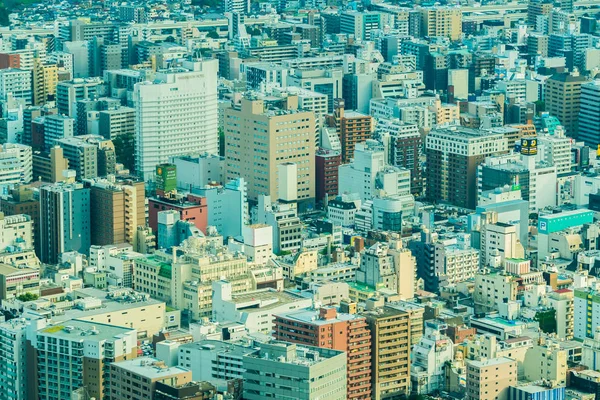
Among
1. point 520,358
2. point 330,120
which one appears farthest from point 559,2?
point 520,358

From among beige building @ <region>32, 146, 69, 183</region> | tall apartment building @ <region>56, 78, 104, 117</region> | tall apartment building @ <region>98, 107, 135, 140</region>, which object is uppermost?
tall apartment building @ <region>56, 78, 104, 117</region>

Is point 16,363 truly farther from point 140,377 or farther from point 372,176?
point 372,176

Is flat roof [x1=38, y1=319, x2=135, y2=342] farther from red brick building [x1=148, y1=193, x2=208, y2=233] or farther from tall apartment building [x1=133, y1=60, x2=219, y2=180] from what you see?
tall apartment building [x1=133, y1=60, x2=219, y2=180]

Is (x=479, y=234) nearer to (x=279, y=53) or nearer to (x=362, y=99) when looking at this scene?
(x=362, y=99)

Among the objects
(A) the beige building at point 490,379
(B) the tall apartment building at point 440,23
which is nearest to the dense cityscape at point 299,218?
(A) the beige building at point 490,379

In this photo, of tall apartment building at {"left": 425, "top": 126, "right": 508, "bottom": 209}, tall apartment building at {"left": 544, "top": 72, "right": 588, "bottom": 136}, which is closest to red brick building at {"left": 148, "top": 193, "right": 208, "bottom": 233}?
tall apartment building at {"left": 425, "top": 126, "right": 508, "bottom": 209}
